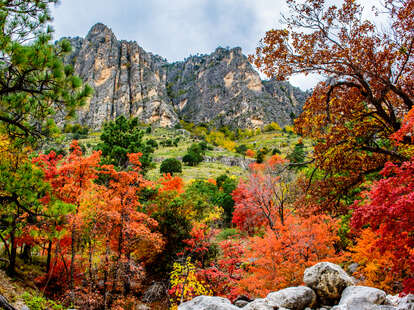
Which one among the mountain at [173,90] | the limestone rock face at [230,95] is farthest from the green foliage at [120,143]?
the limestone rock face at [230,95]

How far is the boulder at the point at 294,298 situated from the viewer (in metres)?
6.33

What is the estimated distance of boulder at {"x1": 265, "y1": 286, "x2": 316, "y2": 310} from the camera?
6.33 metres

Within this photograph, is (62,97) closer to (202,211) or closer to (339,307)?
(339,307)

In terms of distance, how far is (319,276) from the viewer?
701 cm

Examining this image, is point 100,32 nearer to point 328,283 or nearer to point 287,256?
point 287,256

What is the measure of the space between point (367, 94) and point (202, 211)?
11.5m

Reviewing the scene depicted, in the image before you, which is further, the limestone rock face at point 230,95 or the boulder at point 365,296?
the limestone rock face at point 230,95

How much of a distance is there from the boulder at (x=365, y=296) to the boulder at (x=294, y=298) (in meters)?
0.97

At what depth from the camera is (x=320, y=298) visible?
6.92m

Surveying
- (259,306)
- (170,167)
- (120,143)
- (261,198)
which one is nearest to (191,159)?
(170,167)

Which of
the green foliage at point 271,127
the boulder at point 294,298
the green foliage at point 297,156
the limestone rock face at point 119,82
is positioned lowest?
the boulder at point 294,298

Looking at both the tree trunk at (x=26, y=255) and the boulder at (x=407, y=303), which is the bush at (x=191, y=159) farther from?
the boulder at (x=407, y=303)

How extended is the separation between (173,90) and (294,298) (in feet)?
506

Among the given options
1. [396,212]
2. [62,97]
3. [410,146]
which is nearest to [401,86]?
[410,146]
